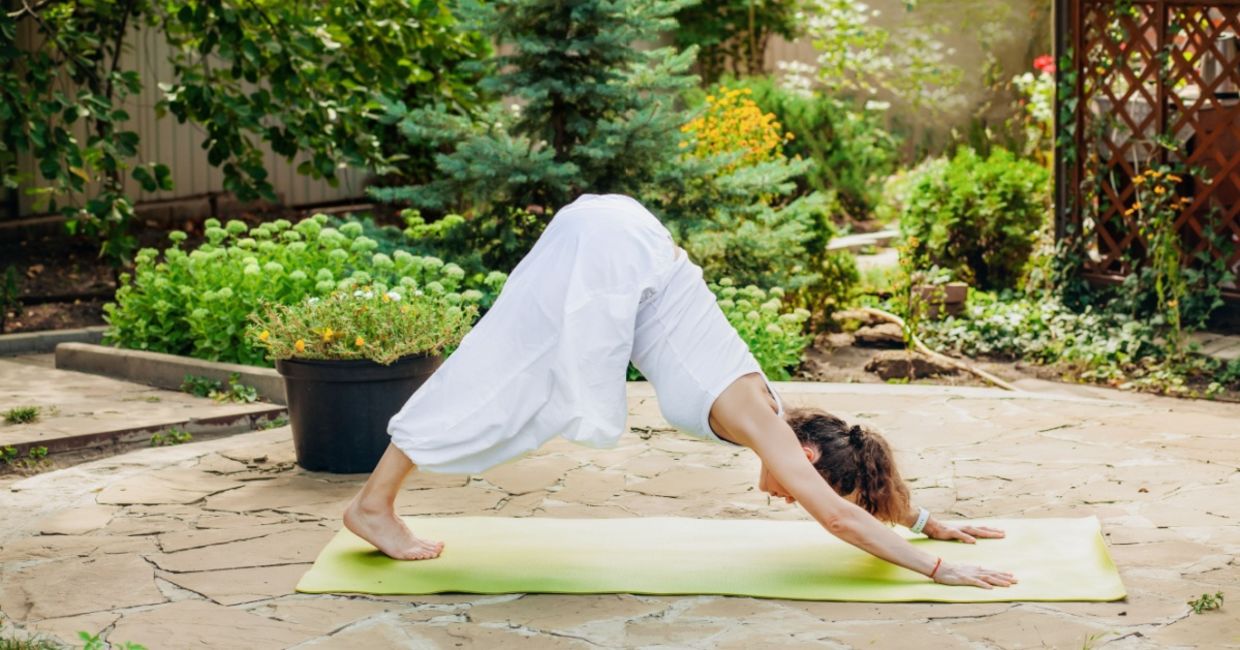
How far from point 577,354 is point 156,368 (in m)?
3.71

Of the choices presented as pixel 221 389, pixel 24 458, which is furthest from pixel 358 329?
pixel 221 389

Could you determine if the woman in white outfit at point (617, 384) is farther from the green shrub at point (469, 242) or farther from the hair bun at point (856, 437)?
the green shrub at point (469, 242)

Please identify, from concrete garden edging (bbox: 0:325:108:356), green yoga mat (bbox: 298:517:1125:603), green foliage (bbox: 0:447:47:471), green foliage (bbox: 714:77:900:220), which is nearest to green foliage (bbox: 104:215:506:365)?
concrete garden edging (bbox: 0:325:108:356)

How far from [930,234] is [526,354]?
18.2 feet

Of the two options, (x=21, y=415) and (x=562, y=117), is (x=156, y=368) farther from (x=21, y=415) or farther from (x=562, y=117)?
(x=562, y=117)

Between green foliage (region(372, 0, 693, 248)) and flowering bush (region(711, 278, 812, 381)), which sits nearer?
flowering bush (region(711, 278, 812, 381))

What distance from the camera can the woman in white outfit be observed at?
3807 millimetres

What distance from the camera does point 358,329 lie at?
517cm

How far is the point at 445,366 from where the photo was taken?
3.99 metres

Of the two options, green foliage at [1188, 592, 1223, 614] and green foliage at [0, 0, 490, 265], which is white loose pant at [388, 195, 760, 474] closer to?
green foliage at [1188, 592, 1223, 614]

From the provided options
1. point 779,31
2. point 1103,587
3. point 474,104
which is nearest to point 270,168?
point 474,104

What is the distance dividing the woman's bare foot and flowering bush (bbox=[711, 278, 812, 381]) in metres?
2.86

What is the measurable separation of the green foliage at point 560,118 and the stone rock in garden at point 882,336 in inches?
58.4

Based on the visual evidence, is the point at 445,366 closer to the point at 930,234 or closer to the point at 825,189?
the point at 930,234
